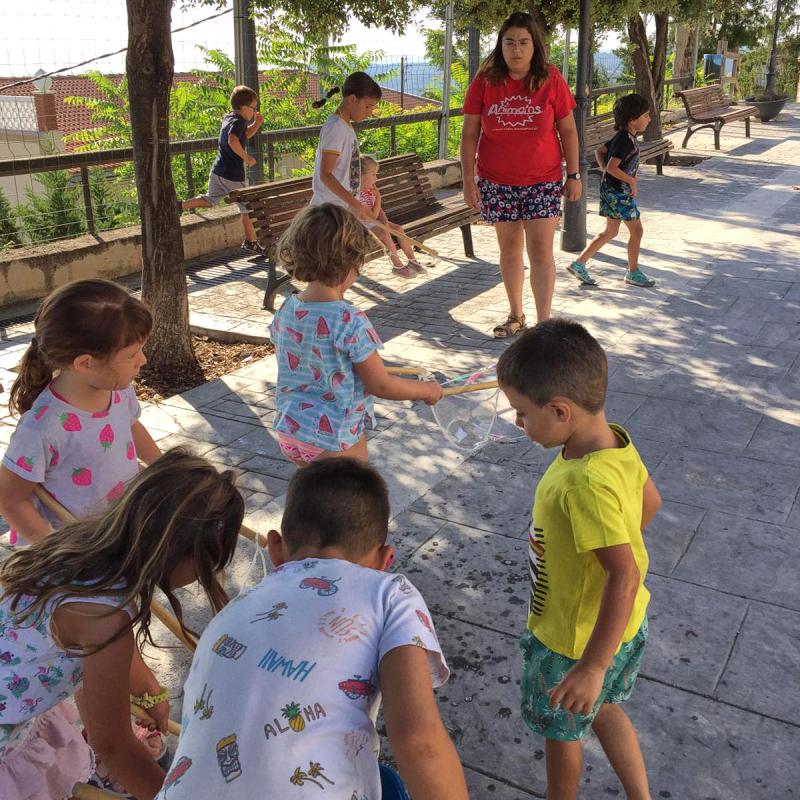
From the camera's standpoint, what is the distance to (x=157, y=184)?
573 centimetres

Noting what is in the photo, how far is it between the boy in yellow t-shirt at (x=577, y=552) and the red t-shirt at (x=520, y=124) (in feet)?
13.7

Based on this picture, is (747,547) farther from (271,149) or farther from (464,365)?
(271,149)

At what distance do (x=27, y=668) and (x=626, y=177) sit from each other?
21.7 feet

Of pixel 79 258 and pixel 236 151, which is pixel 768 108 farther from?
pixel 79 258

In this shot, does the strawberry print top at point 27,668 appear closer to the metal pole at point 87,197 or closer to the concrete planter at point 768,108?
the metal pole at point 87,197

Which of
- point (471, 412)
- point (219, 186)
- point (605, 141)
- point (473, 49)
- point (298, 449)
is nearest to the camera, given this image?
point (298, 449)

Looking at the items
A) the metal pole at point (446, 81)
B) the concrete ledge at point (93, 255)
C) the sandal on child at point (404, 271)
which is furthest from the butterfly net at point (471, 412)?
the metal pole at point (446, 81)

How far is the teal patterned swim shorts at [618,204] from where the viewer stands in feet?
24.7

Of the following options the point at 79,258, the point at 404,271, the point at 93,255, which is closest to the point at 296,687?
the point at 404,271

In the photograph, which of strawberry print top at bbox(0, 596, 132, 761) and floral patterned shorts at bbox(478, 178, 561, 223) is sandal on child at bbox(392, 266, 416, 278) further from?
strawberry print top at bbox(0, 596, 132, 761)

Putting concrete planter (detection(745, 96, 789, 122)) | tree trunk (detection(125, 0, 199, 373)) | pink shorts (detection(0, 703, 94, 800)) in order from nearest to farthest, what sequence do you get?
pink shorts (detection(0, 703, 94, 800)) → tree trunk (detection(125, 0, 199, 373)) → concrete planter (detection(745, 96, 789, 122))

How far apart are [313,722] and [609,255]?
786 centimetres

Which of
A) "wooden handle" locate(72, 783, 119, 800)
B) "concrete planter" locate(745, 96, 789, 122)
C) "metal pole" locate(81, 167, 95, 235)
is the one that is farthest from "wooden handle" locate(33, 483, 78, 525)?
"concrete planter" locate(745, 96, 789, 122)

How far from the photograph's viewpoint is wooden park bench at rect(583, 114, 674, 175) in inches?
480
